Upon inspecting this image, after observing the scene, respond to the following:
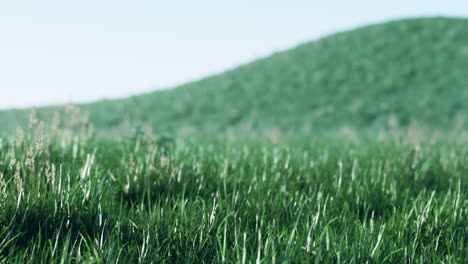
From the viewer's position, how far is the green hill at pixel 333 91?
2716 centimetres

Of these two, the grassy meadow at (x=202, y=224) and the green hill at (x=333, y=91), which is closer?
the grassy meadow at (x=202, y=224)

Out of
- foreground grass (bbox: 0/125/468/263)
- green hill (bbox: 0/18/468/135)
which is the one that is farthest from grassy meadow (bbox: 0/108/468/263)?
green hill (bbox: 0/18/468/135)

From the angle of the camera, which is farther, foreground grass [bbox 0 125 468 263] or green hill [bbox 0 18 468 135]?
green hill [bbox 0 18 468 135]

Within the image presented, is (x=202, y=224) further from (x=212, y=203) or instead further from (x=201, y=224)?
(x=212, y=203)

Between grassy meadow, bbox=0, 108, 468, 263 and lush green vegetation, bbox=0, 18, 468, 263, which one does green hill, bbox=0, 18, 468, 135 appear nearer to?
lush green vegetation, bbox=0, 18, 468, 263

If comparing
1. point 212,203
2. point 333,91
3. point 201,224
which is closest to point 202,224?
point 201,224

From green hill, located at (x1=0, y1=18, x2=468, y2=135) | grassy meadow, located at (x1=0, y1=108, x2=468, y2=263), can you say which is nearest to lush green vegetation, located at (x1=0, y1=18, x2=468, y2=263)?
grassy meadow, located at (x1=0, y1=108, x2=468, y2=263)

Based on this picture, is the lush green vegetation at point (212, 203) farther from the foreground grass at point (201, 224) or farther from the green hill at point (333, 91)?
the green hill at point (333, 91)

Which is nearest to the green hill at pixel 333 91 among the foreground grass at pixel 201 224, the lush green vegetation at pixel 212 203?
the lush green vegetation at pixel 212 203

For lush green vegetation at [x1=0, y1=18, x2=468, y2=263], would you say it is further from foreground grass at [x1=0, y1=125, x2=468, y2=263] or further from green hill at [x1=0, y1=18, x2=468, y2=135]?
green hill at [x1=0, y1=18, x2=468, y2=135]

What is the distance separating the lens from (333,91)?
1208 inches

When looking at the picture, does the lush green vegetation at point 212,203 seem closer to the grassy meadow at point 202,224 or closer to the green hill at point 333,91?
the grassy meadow at point 202,224

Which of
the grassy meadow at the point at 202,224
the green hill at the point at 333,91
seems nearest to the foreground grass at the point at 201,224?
the grassy meadow at the point at 202,224

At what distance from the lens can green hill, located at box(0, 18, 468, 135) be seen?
27.2 meters
